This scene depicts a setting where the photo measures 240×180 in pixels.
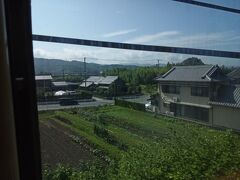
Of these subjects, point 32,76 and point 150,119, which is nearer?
point 32,76

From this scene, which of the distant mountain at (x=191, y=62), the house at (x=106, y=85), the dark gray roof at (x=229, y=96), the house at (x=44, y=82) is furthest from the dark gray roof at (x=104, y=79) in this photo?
the dark gray roof at (x=229, y=96)

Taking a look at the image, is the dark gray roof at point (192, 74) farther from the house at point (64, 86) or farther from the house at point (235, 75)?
the house at point (64, 86)

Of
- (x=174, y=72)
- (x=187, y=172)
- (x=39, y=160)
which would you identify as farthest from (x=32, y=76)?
(x=187, y=172)

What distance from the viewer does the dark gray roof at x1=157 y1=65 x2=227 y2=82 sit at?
0.92 metres

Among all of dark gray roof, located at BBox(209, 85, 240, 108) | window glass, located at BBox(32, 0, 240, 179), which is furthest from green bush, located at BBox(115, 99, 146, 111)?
dark gray roof, located at BBox(209, 85, 240, 108)

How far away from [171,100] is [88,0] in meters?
0.40

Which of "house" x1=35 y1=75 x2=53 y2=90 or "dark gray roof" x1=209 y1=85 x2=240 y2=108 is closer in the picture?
"house" x1=35 y1=75 x2=53 y2=90

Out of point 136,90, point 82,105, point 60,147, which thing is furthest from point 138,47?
point 60,147

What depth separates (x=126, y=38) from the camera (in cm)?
85

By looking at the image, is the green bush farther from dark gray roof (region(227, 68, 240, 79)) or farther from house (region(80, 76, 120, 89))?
dark gray roof (region(227, 68, 240, 79))

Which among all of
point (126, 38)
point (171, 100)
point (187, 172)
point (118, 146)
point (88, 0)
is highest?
point (88, 0)

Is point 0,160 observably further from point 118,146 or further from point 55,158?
point 118,146

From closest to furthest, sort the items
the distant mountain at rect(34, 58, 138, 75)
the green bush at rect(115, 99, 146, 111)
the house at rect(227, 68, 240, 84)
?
the distant mountain at rect(34, 58, 138, 75)
the green bush at rect(115, 99, 146, 111)
the house at rect(227, 68, 240, 84)

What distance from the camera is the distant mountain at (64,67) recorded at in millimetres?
752
